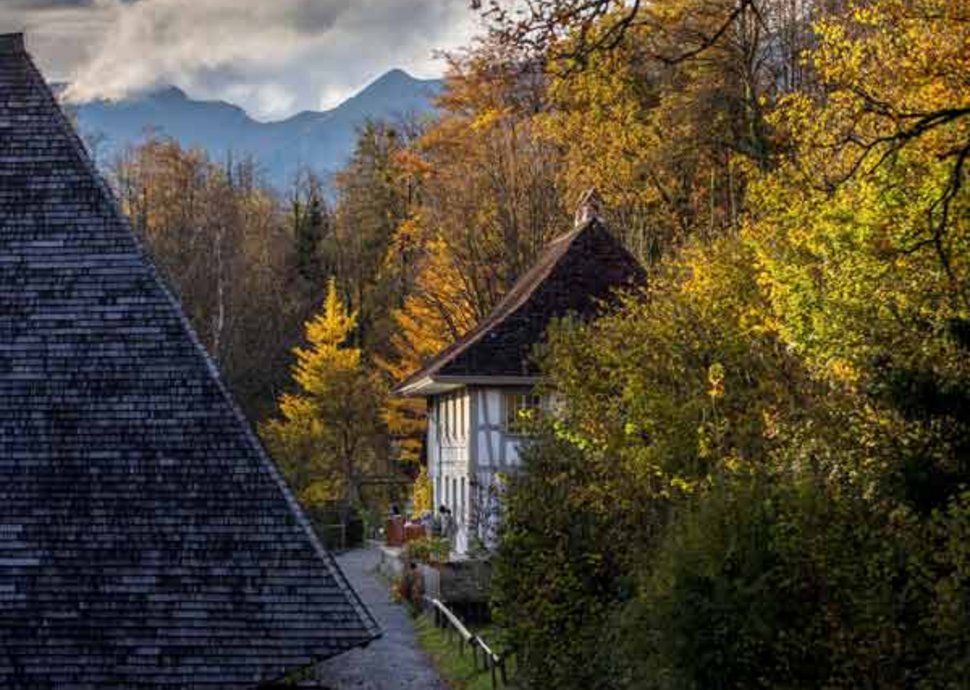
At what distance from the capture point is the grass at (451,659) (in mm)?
28125

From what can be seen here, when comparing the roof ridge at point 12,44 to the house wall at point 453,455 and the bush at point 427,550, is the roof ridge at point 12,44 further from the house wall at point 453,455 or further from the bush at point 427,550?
the house wall at point 453,455

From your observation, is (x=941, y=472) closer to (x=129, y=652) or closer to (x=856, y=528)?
(x=856, y=528)

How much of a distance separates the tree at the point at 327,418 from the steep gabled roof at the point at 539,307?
18.7 meters

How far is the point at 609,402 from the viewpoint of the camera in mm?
23297

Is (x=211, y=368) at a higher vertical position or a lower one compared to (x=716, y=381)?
higher

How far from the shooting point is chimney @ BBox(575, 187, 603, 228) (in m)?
42.3

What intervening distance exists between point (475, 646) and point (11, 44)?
41.6 feet

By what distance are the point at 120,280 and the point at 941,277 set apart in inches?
351

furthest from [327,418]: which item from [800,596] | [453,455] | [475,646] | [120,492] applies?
[800,596]

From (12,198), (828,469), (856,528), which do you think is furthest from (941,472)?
(12,198)

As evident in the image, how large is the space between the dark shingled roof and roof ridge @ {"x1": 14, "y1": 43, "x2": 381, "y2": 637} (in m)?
0.03

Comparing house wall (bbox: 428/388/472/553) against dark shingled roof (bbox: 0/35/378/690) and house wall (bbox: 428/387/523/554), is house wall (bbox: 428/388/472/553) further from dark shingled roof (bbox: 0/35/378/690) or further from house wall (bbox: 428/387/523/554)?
dark shingled roof (bbox: 0/35/378/690)

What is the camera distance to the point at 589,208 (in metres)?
42.5

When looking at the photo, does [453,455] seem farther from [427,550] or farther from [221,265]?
[221,265]
